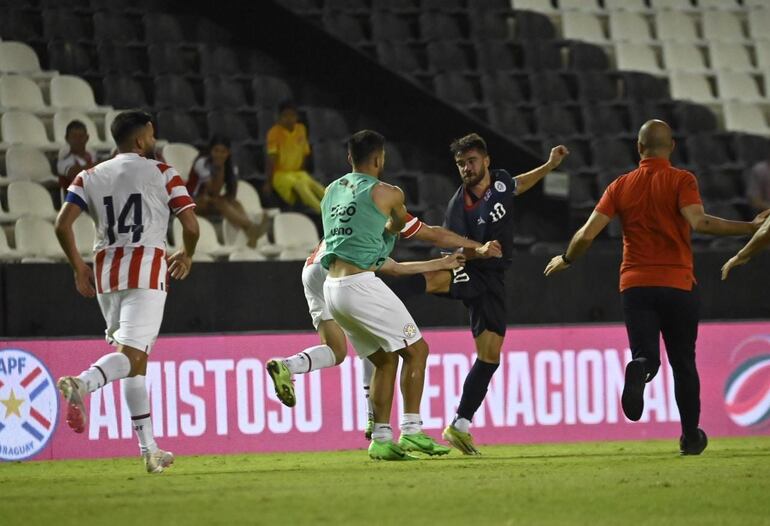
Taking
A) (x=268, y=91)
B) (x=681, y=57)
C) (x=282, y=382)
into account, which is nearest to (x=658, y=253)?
(x=282, y=382)

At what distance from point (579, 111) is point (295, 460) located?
8.70 meters

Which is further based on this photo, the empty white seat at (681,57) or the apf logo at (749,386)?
the empty white seat at (681,57)

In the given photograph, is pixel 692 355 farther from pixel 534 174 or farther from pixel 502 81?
pixel 502 81

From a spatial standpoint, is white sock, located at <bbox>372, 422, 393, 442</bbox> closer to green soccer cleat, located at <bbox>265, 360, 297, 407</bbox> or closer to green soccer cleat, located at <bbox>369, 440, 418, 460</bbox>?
green soccer cleat, located at <bbox>369, 440, 418, 460</bbox>

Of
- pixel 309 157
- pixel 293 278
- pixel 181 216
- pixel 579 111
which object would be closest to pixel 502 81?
pixel 579 111

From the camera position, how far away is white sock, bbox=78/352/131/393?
8.40 metres

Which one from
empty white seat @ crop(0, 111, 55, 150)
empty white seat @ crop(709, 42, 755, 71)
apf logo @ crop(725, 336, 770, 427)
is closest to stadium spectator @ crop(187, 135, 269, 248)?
empty white seat @ crop(0, 111, 55, 150)

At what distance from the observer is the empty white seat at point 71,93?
49.6 ft

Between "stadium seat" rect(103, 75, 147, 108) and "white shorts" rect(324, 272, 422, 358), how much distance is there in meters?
7.10

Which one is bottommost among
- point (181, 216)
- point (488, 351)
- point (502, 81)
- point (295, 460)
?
point (295, 460)

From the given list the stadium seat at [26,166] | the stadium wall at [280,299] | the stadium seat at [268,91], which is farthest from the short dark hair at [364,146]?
the stadium seat at [268,91]

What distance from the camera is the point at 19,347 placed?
11.0m

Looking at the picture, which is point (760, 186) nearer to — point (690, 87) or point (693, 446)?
point (690, 87)

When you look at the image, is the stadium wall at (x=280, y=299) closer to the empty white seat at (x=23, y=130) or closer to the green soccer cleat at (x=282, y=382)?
the empty white seat at (x=23, y=130)
